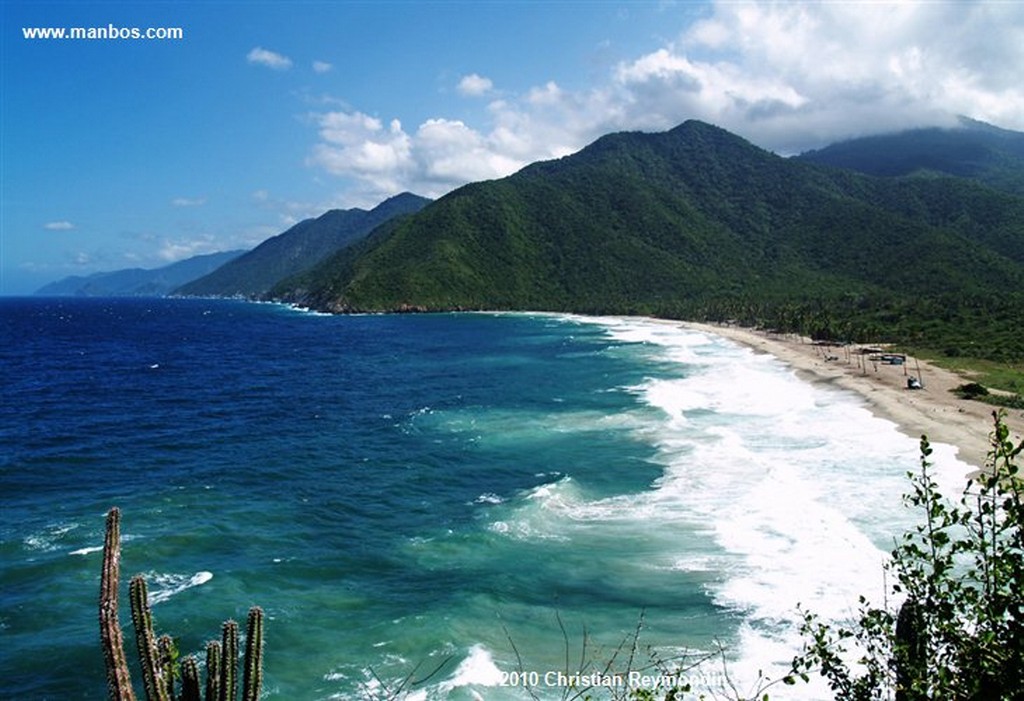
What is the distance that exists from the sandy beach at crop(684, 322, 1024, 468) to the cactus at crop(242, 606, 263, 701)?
30688 mm

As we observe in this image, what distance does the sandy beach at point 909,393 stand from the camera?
145 feet

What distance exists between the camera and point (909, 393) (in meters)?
60.2

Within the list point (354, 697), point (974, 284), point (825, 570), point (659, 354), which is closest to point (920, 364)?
point (659, 354)

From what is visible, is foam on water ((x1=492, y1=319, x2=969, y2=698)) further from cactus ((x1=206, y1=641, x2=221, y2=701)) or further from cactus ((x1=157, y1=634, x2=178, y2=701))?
cactus ((x1=157, y1=634, x2=178, y2=701))

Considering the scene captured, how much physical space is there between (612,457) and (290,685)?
25711mm

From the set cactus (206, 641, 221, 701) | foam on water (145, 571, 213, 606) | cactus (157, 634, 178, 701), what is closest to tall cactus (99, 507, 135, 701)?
cactus (157, 634, 178, 701)

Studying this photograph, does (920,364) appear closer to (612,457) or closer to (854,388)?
(854,388)

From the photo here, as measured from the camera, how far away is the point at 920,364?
77688 mm

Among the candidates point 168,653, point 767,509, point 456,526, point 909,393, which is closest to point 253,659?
point 168,653

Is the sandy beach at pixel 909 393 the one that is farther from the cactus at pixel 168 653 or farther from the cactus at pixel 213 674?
the cactus at pixel 213 674

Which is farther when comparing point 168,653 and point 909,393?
point 909,393

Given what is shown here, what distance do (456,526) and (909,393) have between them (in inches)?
1914

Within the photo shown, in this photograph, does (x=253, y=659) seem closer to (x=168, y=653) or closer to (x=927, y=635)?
(x=168, y=653)

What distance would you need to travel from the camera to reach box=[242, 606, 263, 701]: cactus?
8.65 meters
